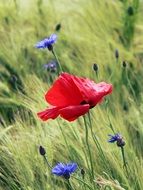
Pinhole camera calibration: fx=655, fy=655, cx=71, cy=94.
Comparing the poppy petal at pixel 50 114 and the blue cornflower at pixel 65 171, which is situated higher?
the poppy petal at pixel 50 114

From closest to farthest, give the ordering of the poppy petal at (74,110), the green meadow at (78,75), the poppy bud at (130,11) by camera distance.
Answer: the poppy petal at (74,110) < the green meadow at (78,75) < the poppy bud at (130,11)

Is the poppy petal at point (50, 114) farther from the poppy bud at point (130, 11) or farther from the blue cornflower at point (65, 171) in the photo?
the poppy bud at point (130, 11)

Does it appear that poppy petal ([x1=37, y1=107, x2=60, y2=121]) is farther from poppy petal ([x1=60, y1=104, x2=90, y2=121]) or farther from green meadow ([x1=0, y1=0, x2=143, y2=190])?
green meadow ([x1=0, y1=0, x2=143, y2=190])

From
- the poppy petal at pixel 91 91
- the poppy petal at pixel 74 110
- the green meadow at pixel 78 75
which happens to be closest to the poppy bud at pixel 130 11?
the green meadow at pixel 78 75

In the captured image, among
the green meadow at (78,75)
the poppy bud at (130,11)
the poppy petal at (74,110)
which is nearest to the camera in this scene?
the poppy petal at (74,110)

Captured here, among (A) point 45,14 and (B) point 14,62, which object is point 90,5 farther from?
(B) point 14,62

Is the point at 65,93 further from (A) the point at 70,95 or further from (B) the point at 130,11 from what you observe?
(B) the point at 130,11

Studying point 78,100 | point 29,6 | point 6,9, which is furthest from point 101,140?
point 29,6

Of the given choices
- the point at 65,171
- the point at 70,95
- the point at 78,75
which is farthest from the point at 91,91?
the point at 78,75
